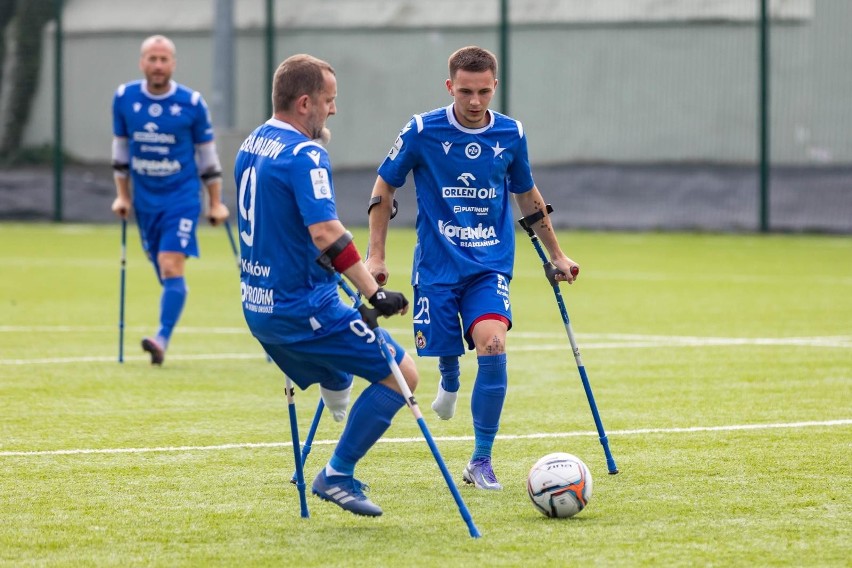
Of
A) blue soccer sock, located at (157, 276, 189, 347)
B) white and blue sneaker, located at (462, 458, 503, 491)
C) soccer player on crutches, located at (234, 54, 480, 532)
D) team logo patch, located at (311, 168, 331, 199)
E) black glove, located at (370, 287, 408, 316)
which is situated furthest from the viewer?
blue soccer sock, located at (157, 276, 189, 347)

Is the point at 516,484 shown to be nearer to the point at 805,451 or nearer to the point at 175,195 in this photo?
the point at 805,451

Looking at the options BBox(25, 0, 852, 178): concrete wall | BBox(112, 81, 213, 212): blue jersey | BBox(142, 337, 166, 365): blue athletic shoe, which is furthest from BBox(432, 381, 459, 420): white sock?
BBox(25, 0, 852, 178): concrete wall

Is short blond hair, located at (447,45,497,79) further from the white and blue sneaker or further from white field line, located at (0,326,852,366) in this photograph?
white field line, located at (0,326,852,366)

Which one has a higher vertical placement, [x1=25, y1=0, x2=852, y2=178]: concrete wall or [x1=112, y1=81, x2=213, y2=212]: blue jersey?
[x1=25, y1=0, x2=852, y2=178]: concrete wall

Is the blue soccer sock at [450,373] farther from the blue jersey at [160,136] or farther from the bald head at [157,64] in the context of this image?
the bald head at [157,64]

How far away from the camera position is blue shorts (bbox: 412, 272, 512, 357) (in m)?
7.13

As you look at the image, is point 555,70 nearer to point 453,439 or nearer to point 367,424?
point 453,439

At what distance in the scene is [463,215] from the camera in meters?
7.20

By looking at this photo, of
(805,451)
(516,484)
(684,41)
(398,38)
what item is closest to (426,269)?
(516,484)

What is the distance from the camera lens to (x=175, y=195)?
11469 mm

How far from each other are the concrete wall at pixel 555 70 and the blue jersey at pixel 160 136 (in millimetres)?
13876

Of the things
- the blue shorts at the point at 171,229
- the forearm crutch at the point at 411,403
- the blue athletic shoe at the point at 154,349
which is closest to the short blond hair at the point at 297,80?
the forearm crutch at the point at 411,403

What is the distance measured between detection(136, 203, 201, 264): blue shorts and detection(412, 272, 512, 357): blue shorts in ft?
14.9

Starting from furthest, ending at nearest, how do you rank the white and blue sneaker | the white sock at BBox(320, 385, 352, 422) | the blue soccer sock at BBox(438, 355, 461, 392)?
the blue soccer sock at BBox(438, 355, 461, 392) → the white and blue sneaker → the white sock at BBox(320, 385, 352, 422)
